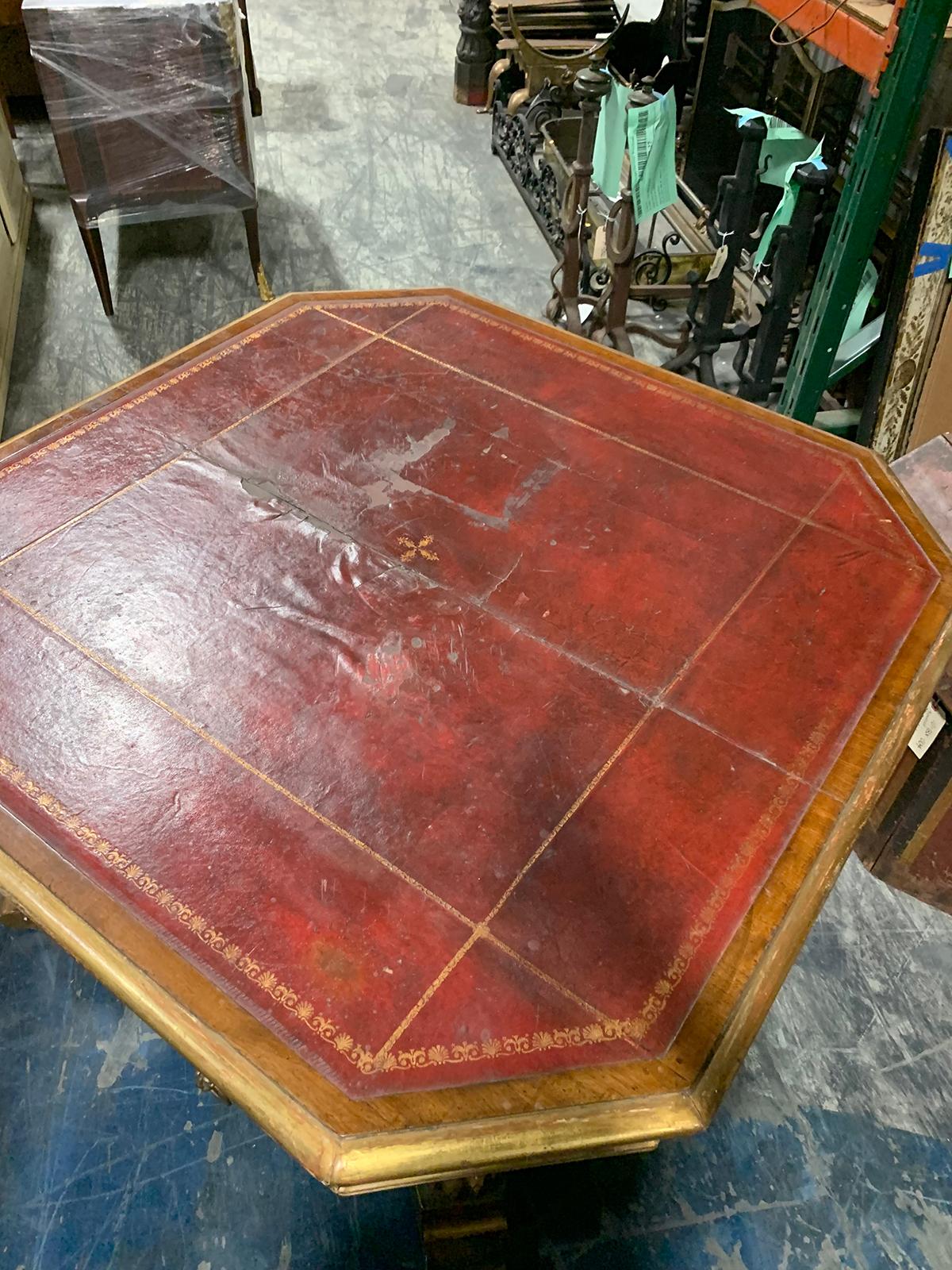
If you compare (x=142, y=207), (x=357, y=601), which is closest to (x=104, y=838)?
(x=357, y=601)

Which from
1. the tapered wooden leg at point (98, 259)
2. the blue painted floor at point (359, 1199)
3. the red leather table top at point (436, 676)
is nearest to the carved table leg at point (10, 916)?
the blue painted floor at point (359, 1199)

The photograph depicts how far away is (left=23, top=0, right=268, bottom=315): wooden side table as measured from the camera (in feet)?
9.14

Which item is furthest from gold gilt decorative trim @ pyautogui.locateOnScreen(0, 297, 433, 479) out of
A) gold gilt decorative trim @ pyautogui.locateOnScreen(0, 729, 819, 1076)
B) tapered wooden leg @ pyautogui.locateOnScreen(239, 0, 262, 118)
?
tapered wooden leg @ pyautogui.locateOnScreen(239, 0, 262, 118)

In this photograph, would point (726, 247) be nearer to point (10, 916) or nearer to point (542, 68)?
point (542, 68)

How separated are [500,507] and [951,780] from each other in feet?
3.43

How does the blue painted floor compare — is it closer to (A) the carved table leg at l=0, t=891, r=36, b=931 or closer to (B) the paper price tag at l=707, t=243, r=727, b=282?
(A) the carved table leg at l=0, t=891, r=36, b=931

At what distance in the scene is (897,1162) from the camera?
156 centimetres

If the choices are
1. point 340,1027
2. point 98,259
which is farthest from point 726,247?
point 340,1027

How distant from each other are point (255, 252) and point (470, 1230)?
10.7 ft

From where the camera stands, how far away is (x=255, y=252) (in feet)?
11.3

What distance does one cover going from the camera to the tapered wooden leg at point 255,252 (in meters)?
3.31

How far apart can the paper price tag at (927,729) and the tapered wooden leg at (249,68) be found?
3.67 meters

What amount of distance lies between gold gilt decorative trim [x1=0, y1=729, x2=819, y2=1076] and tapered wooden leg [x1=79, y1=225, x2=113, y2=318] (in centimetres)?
269

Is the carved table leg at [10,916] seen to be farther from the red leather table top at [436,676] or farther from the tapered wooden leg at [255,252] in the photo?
the tapered wooden leg at [255,252]
